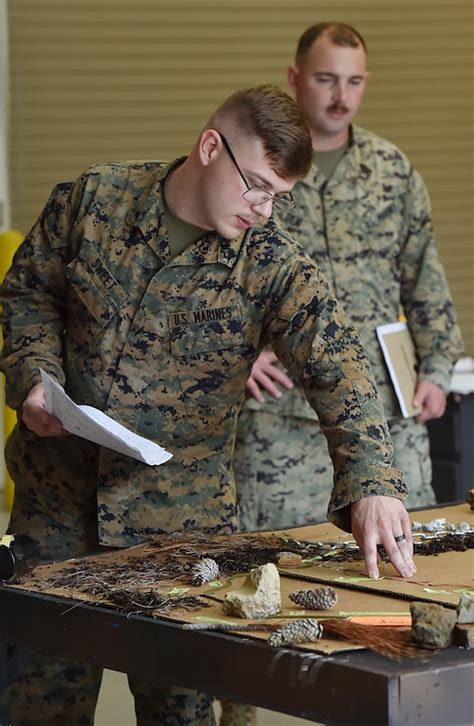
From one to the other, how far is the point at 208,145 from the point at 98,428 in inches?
24.4

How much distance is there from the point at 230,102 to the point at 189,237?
285 millimetres

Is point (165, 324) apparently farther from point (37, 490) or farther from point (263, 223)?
point (37, 490)

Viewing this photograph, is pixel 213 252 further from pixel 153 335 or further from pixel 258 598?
pixel 258 598

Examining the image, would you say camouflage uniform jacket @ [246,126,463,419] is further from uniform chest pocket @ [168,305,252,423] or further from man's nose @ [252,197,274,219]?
man's nose @ [252,197,274,219]

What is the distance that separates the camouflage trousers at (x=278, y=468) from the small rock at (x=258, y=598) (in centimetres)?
180

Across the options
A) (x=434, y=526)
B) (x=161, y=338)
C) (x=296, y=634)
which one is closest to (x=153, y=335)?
(x=161, y=338)

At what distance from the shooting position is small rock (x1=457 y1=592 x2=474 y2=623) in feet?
6.81

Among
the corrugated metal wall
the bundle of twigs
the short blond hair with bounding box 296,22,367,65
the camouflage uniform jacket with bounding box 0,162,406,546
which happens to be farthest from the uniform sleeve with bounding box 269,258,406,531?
the corrugated metal wall

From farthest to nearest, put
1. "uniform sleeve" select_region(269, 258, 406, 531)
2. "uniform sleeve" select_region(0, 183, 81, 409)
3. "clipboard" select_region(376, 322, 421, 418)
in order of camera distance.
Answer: "clipboard" select_region(376, 322, 421, 418)
"uniform sleeve" select_region(0, 183, 81, 409)
"uniform sleeve" select_region(269, 258, 406, 531)

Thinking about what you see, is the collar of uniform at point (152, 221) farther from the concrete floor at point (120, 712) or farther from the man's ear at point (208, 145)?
the concrete floor at point (120, 712)

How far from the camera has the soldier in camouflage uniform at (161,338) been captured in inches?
105

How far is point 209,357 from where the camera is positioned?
279cm

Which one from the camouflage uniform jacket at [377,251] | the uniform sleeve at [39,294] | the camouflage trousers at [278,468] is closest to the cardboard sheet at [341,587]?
the uniform sleeve at [39,294]

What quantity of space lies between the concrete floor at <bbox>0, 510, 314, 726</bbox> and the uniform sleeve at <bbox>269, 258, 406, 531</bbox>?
1.75 m
